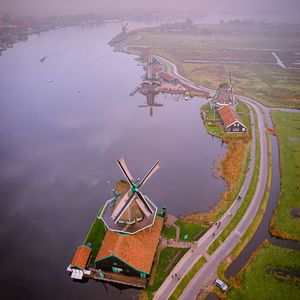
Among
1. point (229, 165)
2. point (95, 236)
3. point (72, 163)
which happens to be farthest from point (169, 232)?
point (72, 163)

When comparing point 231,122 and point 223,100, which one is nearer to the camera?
point 231,122

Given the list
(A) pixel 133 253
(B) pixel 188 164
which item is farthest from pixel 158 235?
(B) pixel 188 164

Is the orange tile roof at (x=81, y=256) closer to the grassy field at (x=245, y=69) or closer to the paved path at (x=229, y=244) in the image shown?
the paved path at (x=229, y=244)

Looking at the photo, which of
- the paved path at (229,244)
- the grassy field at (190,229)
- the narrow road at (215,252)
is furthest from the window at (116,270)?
the grassy field at (190,229)

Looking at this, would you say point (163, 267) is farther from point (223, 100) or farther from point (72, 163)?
point (223, 100)

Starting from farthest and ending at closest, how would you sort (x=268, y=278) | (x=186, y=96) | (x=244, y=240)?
(x=186, y=96), (x=244, y=240), (x=268, y=278)

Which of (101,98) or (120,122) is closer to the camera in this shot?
(120,122)

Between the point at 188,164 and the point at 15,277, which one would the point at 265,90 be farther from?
the point at 15,277
